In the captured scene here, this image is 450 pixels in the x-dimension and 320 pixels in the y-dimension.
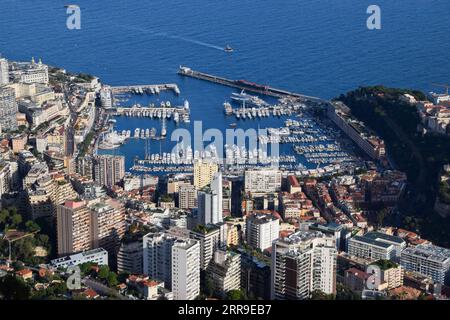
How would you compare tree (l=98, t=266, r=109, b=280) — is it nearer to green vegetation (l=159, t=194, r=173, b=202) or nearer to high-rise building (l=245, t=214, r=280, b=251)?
high-rise building (l=245, t=214, r=280, b=251)

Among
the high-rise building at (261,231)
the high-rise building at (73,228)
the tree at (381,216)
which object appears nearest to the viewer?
the high-rise building at (73,228)

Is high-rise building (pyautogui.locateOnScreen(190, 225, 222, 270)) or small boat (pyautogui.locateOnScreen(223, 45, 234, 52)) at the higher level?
small boat (pyautogui.locateOnScreen(223, 45, 234, 52))

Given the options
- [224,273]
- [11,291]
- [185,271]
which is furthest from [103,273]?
[11,291]

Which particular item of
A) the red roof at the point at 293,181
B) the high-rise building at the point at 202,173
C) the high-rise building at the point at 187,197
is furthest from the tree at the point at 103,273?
the red roof at the point at 293,181

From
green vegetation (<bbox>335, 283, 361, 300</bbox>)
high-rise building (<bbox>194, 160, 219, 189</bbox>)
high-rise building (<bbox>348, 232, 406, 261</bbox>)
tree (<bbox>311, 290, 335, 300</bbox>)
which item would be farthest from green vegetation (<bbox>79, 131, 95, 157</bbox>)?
tree (<bbox>311, 290, 335, 300</bbox>)

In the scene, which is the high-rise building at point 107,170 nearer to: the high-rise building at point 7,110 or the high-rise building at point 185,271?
the high-rise building at point 7,110

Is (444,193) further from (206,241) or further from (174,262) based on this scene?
(174,262)
